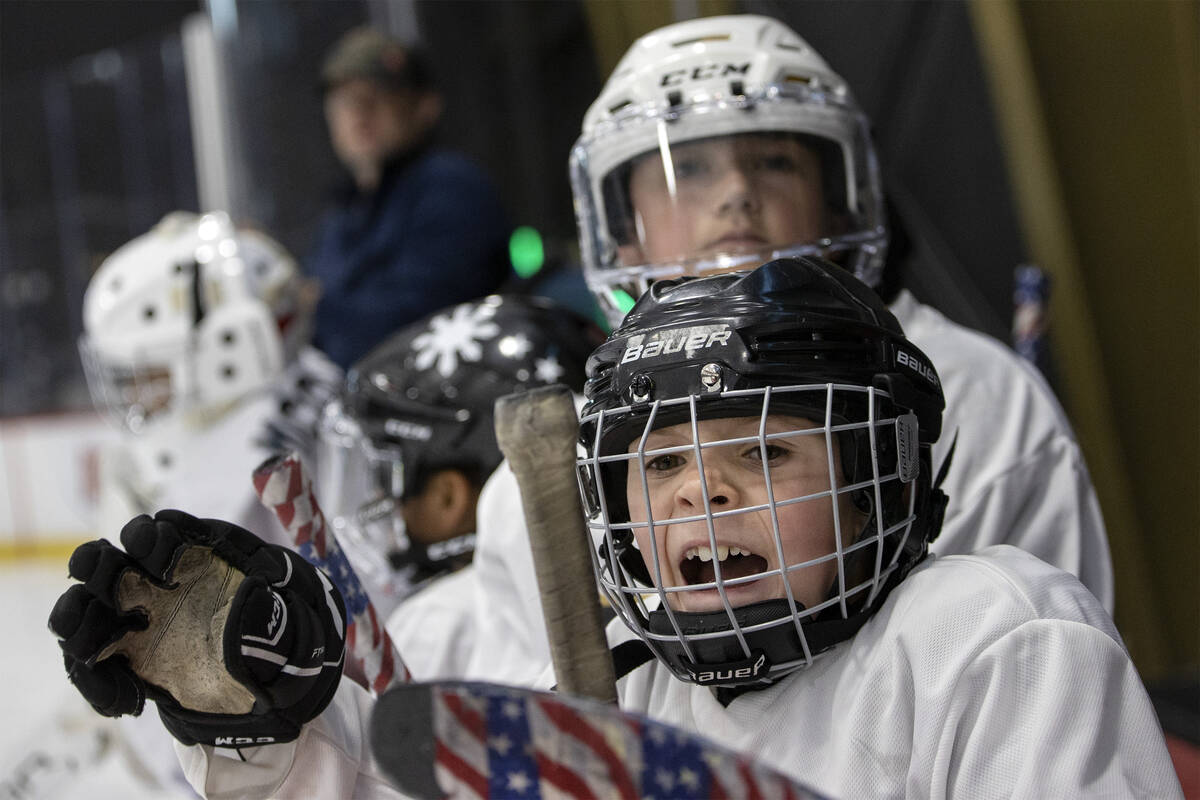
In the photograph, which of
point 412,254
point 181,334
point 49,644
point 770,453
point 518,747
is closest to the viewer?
point 518,747

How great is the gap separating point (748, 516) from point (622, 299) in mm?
658

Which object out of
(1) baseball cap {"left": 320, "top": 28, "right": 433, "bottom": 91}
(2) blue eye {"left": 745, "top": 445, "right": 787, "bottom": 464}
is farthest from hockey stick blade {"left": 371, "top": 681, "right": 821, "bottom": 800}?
(1) baseball cap {"left": 320, "top": 28, "right": 433, "bottom": 91}

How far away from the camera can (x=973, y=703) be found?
0.99 metres

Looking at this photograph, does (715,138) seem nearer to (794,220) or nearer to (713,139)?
(713,139)

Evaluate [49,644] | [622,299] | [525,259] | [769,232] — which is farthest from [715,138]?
[49,644]

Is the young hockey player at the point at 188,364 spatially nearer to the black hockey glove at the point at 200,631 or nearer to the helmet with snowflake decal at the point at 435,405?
the helmet with snowflake decal at the point at 435,405

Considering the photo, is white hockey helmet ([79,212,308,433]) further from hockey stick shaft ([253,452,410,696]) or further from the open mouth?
the open mouth

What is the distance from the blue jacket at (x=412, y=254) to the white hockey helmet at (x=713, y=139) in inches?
63.2

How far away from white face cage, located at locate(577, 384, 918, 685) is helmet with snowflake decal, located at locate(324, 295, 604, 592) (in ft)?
2.77

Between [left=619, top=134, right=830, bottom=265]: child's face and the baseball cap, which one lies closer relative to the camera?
[left=619, top=134, right=830, bottom=265]: child's face

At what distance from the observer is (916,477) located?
1126 millimetres

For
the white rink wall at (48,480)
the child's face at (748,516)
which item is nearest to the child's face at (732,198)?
the child's face at (748,516)

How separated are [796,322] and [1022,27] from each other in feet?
8.97

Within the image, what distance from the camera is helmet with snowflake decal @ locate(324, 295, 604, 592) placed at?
1.97 meters
